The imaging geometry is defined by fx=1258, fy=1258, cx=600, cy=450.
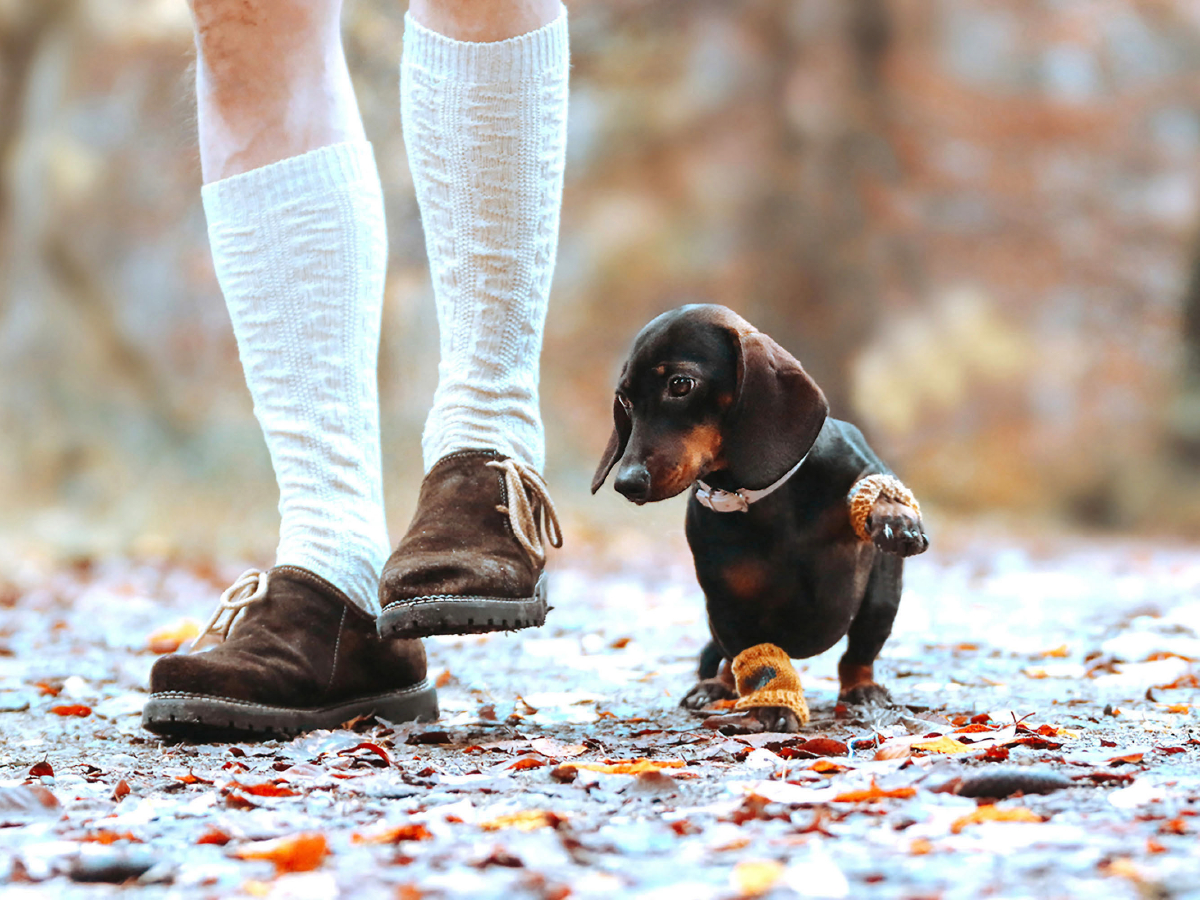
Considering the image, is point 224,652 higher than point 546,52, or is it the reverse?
point 546,52

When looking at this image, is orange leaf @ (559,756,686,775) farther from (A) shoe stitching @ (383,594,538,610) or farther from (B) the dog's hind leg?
(B) the dog's hind leg

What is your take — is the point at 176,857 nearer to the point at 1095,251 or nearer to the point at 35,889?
the point at 35,889

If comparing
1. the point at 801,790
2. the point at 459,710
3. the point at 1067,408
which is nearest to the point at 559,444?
the point at 1067,408

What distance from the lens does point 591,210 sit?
337 inches

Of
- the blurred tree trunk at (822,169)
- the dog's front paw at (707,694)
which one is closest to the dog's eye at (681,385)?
the dog's front paw at (707,694)

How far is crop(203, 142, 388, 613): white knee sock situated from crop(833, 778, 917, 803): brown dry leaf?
85cm

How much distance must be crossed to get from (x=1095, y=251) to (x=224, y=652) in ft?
30.3

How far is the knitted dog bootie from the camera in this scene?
1731mm

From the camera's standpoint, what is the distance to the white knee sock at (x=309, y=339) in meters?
1.88

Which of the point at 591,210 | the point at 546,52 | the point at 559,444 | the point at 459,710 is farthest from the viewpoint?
the point at 591,210

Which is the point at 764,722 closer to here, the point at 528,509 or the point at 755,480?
the point at 755,480

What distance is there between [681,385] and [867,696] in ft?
1.97

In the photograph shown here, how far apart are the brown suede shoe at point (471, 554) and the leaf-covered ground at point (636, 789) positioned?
0.58 ft

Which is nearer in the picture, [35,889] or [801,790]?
[35,889]
